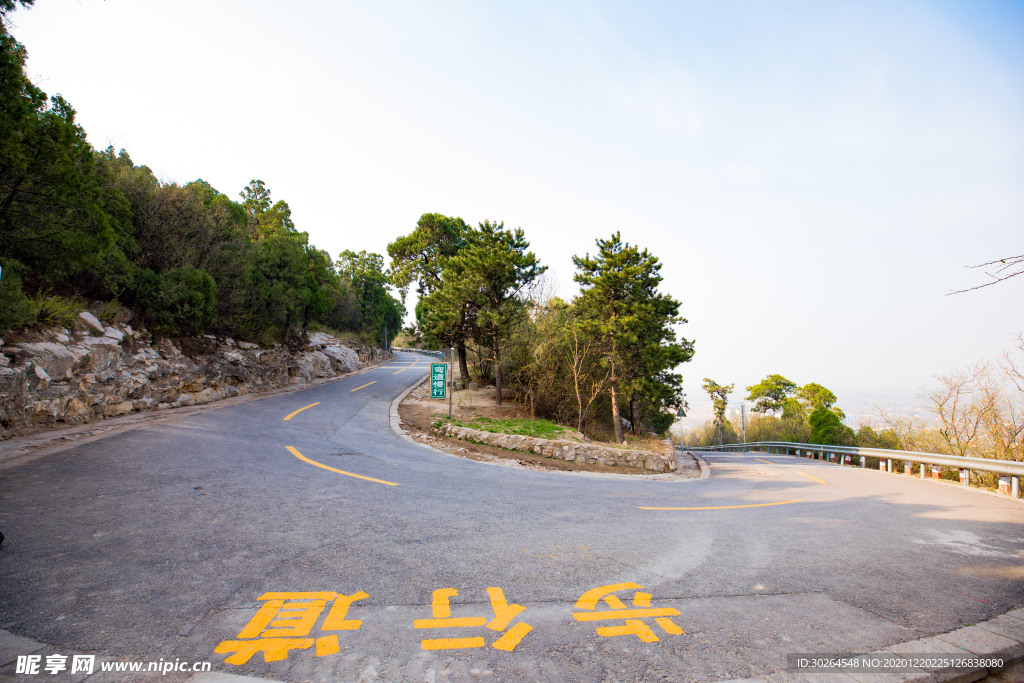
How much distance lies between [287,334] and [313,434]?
17.2 m

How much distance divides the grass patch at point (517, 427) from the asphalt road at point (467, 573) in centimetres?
586

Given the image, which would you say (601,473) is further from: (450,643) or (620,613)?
(450,643)

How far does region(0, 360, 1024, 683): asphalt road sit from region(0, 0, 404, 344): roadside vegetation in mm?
7081

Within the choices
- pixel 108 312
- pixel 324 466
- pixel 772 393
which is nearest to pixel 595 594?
pixel 324 466

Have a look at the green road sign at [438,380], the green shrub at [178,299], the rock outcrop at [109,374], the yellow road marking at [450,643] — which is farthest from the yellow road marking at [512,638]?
the green shrub at [178,299]

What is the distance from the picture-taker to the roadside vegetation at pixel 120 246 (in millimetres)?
10195

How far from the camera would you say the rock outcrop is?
10297 mm

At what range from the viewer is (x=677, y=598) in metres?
3.70

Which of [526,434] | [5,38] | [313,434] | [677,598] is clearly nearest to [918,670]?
[677,598]

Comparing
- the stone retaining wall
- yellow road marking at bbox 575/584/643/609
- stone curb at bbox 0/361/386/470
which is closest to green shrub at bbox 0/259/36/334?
stone curb at bbox 0/361/386/470

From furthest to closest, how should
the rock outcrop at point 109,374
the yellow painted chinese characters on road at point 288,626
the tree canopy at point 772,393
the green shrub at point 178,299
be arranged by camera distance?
1. the tree canopy at point 772,393
2. the green shrub at point 178,299
3. the rock outcrop at point 109,374
4. the yellow painted chinese characters on road at point 288,626

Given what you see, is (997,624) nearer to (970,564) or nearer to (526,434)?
(970,564)

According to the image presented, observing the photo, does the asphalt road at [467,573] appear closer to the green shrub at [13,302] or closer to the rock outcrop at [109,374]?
the rock outcrop at [109,374]

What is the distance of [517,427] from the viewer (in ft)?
48.2
